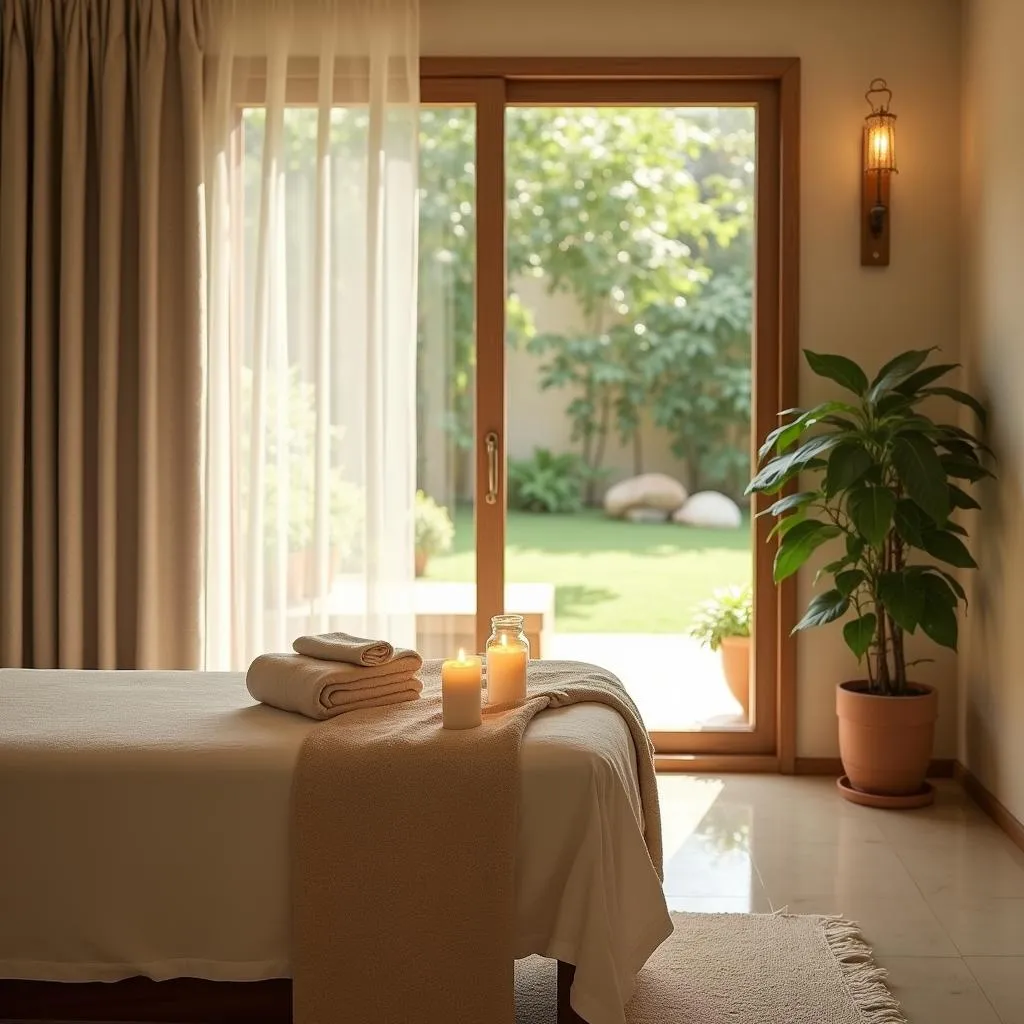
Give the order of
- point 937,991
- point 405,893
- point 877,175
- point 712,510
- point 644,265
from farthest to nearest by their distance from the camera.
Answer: point 644,265 → point 712,510 → point 877,175 → point 937,991 → point 405,893

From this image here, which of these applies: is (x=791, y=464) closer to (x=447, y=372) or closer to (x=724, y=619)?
(x=724, y=619)

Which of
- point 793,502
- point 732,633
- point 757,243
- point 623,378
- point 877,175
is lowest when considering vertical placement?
point 732,633

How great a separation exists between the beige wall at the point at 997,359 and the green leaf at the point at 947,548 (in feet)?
0.41

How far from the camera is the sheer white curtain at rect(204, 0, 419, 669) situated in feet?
13.7

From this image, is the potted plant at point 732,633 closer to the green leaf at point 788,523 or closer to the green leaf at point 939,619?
the green leaf at point 788,523

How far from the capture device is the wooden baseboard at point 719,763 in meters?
4.38

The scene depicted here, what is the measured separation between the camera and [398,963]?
7.07 feet

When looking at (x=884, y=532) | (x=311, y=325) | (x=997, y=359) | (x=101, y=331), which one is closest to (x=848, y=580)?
(x=884, y=532)

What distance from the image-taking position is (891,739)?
3941 millimetres

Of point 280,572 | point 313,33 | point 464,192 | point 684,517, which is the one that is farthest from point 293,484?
point 684,517

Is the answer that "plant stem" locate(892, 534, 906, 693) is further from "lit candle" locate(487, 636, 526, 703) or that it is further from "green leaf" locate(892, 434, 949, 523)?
"lit candle" locate(487, 636, 526, 703)

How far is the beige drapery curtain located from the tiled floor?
1.74 m

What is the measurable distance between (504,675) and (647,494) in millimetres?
4956

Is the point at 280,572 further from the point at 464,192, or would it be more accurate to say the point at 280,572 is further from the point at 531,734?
the point at 531,734
